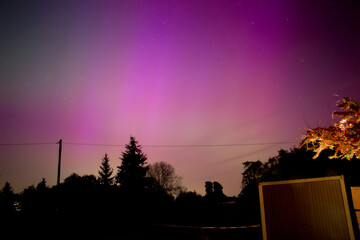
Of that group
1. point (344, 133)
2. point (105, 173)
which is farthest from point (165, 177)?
point (344, 133)

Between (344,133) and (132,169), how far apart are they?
32.6m

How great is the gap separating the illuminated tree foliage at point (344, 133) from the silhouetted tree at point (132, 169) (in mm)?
30762

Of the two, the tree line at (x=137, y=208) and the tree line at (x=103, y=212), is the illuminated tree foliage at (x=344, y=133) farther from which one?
the tree line at (x=103, y=212)

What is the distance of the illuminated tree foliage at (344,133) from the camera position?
17.0 feet

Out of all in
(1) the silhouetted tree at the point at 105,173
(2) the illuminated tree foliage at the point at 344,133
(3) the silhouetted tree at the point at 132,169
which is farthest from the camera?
(1) the silhouetted tree at the point at 105,173

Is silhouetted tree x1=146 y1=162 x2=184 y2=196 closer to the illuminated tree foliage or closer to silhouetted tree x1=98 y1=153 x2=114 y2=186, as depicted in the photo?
silhouetted tree x1=98 y1=153 x2=114 y2=186

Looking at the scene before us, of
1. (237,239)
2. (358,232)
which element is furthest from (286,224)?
(237,239)

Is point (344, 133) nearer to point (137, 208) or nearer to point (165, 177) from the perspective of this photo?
point (137, 208)

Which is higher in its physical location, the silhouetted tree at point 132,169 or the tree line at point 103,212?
the silhouetted tree at point 132,169

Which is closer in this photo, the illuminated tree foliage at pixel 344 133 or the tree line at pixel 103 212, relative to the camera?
the illuminated tree foliage at pixel 344 133

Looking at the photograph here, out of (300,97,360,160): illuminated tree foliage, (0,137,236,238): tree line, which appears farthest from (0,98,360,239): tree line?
(300,97,360,160): illuminated tree foliage

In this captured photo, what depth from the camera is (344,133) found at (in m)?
5.32

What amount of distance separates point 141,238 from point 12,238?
7371 millimetres

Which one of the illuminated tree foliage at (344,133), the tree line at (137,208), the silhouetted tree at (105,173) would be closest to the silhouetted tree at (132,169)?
the tree line at (137,208)
